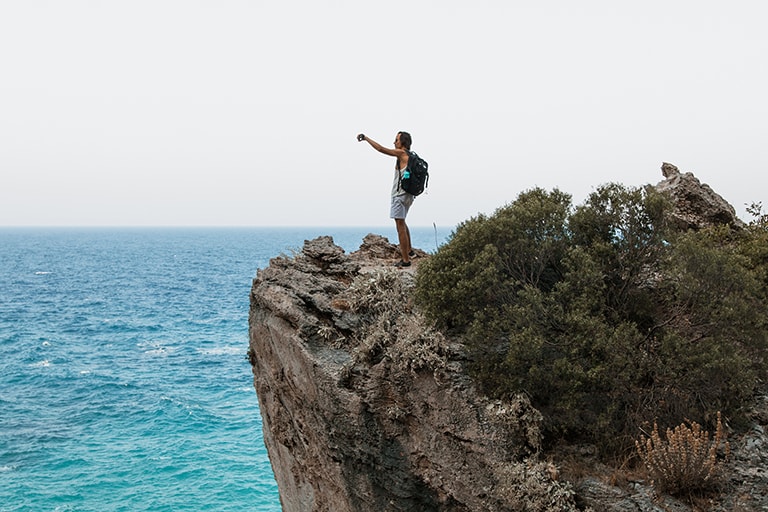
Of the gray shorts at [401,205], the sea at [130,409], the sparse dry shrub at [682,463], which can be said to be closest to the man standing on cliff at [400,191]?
the gray shorts at [401,205]

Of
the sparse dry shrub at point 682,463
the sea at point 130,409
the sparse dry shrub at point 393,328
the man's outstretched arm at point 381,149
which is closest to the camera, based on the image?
the sparse dry shrub at point 682,463

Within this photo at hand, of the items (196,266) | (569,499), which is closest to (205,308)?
(196,266)

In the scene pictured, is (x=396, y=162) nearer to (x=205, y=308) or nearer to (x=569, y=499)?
(x=569, y=499)

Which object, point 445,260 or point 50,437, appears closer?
point 445,260

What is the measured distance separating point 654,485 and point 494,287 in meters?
3.24

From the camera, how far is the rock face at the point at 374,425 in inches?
307

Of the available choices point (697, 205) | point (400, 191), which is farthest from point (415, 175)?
point (697, 205)

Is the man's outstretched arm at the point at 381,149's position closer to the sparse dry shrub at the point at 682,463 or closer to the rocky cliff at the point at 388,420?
the rocky cliff at the point at 388,420

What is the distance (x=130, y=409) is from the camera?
96.5ft

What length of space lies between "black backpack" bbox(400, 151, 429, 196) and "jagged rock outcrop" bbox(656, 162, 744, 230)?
17.9 ft

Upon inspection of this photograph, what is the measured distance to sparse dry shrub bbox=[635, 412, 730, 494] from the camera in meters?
6.93

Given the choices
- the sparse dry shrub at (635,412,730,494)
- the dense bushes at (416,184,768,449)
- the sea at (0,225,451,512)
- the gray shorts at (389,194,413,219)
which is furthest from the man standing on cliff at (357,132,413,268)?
the sparse dry shrub at (635,412,730,494)

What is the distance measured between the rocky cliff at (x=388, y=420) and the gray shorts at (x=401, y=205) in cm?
137

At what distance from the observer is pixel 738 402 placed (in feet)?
26.4
